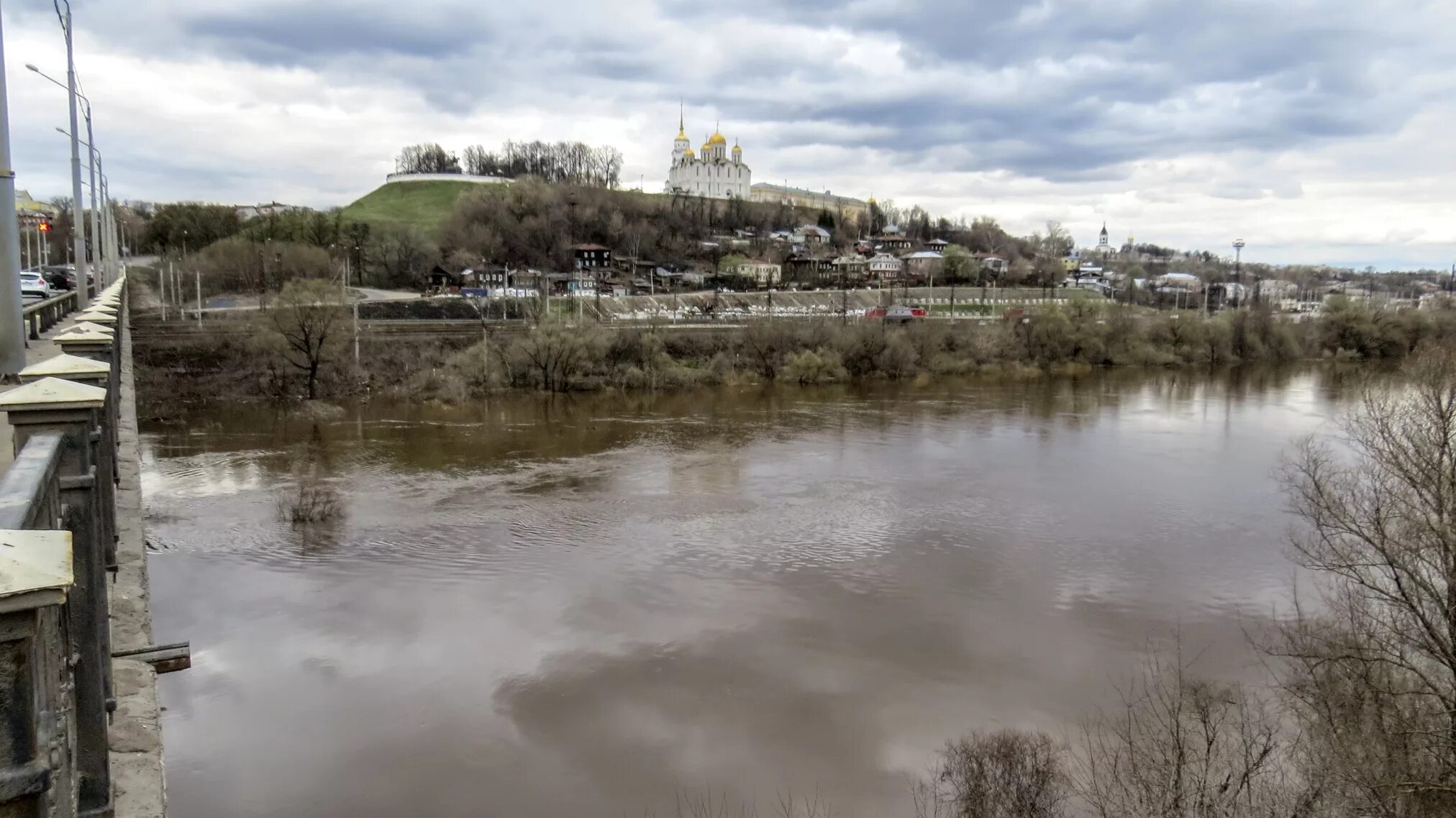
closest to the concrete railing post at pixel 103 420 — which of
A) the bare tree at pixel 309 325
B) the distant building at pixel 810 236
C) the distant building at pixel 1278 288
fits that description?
the bare tree at pixel 309 325

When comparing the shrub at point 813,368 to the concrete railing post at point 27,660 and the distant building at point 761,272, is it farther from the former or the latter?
the concrete railing post at point 27,660

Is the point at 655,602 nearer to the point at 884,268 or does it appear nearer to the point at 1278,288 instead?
the point at 884,268

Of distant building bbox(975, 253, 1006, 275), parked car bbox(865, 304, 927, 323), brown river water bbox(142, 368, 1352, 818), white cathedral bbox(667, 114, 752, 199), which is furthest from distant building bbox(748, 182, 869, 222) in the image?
brown river water bbox(142, 368, 1352, 818)

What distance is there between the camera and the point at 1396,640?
998cm

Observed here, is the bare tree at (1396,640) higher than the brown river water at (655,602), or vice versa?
the bare tree at (1396,640)

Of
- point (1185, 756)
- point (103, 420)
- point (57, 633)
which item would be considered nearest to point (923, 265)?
point (1185, 756)

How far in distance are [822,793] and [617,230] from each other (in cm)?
7087

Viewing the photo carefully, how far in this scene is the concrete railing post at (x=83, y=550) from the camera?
298 cm

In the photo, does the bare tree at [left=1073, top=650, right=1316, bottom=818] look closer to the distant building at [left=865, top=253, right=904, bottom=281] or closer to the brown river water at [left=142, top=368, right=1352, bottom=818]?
the brown river water at [left=142, top=368, right=1352, bottom=818]

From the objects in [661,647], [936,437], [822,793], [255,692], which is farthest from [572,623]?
[936,437]

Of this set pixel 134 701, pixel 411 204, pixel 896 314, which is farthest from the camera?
pixel 411 204

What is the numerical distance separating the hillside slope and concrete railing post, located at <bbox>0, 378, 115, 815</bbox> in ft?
249

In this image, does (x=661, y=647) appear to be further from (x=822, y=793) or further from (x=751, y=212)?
(x=751, y=212)

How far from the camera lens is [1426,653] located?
9.34 meters
